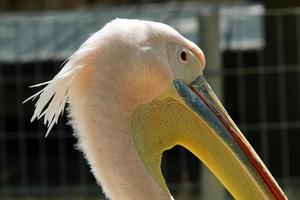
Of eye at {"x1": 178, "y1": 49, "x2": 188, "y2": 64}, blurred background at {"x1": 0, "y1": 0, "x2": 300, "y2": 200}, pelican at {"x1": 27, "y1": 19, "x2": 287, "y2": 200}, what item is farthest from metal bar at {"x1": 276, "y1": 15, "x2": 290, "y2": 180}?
eye at {"x1": 178, "y1": 49, "x2": 188, "y2": 64}

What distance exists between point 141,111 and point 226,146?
0.33 metres

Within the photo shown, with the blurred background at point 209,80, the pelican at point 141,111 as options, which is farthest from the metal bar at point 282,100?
the pelican at point 141,111

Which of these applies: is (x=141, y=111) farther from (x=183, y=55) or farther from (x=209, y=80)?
(x=209, y=80)

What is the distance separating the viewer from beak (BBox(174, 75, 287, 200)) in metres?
3.17

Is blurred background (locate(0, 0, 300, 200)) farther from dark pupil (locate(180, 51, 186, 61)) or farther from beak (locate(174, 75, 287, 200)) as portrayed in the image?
dark pupil (locate(180, 51, 186, 61))

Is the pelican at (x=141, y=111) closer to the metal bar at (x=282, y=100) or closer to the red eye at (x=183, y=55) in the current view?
the red eye at (x=183, y=55)

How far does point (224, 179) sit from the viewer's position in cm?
329

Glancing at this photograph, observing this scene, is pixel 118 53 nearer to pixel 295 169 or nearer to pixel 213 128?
pixel 213 128

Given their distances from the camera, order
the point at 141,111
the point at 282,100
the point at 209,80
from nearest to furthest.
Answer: the point at 141,111, the point at 209,80, the point at 282,100

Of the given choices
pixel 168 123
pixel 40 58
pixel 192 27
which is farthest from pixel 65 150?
pixel 168 123

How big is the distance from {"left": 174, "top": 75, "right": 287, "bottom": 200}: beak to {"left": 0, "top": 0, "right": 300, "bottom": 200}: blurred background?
237cm

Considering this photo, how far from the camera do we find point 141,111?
10.4 ft

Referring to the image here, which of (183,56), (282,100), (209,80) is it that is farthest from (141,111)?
(282,100)

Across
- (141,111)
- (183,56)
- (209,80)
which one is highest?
(183,56)
